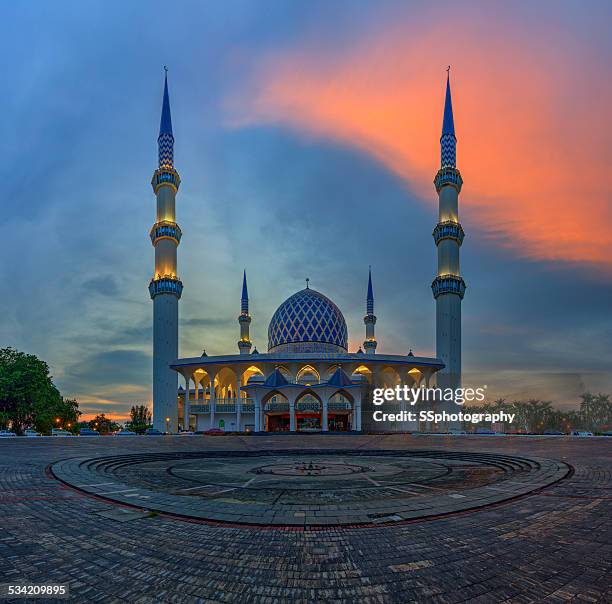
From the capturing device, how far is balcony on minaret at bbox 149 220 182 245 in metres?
56.8

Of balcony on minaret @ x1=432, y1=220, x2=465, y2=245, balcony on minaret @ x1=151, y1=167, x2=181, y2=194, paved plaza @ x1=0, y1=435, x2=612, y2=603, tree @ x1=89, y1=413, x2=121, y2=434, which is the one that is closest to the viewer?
paved plaza @ x1=0, y1=435, x2=612, y2=603

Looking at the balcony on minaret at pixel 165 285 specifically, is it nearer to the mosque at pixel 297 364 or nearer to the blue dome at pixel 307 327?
the mosque at pixel 297 364

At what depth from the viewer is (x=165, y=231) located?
186ft

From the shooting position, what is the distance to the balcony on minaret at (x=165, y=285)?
55.4 meters

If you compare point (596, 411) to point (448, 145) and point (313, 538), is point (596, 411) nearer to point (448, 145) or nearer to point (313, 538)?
point (448, 145)

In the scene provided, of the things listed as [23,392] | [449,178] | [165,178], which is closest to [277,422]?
[23,392]

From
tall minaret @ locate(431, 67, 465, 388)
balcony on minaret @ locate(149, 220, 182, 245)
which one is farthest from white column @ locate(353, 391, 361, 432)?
balcony on minaret @ locate(149, 220, 182, 245)

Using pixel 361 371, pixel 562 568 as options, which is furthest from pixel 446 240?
pixel 562 568

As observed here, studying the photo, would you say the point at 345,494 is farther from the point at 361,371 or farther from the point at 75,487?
the point at 361,371

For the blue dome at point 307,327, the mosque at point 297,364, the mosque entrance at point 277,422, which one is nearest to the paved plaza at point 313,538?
the mosque at point 297,364

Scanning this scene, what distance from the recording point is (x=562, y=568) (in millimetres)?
5297

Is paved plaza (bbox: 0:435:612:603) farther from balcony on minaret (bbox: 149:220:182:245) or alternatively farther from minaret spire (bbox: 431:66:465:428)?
balcony on minaret (bbox: 149:220:182:245)

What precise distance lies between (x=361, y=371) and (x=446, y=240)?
778 inches

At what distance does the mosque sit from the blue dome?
0.18 metres
